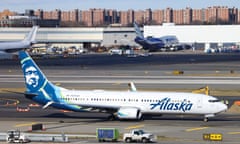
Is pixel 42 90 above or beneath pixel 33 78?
Result: beneath

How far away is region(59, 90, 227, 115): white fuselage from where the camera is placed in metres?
64.2

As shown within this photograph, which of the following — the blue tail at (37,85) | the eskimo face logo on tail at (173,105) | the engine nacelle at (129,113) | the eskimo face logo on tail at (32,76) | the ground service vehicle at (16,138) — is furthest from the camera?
the eskimo face logo on tail at (32,76)

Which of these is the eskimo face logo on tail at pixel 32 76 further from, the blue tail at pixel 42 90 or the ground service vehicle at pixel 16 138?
the ground service vehicle at pixel 16 138

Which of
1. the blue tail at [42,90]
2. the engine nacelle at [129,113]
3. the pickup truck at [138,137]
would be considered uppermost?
the blue tail at [42,90]

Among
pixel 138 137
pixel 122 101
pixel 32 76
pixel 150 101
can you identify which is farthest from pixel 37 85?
pixel 138 137

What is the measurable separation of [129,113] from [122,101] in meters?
1.42

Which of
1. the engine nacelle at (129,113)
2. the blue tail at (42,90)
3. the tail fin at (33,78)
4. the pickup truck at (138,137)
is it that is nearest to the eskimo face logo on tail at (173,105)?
the engine nacelle at (129,113)

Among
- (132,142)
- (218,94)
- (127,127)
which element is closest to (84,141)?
(132,142)

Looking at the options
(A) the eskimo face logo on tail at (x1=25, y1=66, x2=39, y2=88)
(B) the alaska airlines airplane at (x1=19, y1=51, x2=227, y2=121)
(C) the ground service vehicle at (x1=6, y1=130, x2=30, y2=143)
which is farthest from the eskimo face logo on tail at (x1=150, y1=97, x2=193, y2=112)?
(C) the ground service vehicle at (x1=6, y1=130, x2=30, y2=143)

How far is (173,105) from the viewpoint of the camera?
64.7 metres

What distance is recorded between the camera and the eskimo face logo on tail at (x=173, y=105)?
6438 centimetres

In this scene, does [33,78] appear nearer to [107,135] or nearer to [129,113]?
[129,113]

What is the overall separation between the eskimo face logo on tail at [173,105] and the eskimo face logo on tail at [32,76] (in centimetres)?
1149

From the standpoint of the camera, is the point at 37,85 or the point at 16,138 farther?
the point at 37,85
